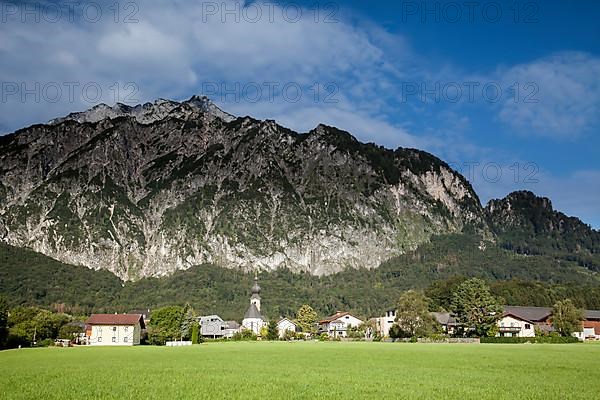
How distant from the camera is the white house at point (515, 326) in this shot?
13650 centimetres

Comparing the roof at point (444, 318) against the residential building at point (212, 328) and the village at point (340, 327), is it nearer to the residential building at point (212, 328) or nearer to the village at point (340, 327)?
the village at point (340, 327)

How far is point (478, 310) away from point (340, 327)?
247ft

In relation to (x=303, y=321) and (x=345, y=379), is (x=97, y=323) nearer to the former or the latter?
(x=303, y=321)

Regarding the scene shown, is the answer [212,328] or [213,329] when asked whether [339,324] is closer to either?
[213,329]

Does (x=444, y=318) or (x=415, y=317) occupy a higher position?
(x=444, y=318)

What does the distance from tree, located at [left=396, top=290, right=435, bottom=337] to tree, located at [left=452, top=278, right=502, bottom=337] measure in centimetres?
655

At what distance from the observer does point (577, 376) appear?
36062 millimetres

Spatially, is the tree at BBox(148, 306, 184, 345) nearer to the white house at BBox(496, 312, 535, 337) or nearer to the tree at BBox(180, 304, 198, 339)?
the tree at BBox(180, 304, 198, 339)

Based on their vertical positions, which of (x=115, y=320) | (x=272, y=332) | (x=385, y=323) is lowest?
(x=272, y=332)

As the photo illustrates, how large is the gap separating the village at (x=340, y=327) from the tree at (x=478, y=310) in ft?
9.47

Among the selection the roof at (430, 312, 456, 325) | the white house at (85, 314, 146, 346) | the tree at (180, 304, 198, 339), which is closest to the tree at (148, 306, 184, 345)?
the tree at (180, 304, 198, 339)

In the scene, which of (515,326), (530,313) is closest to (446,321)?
(515,326)

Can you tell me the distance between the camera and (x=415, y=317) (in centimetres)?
11406

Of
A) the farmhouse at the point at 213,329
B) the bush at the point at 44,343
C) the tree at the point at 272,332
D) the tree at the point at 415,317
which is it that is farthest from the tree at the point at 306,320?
the bush at the point at 44,343
